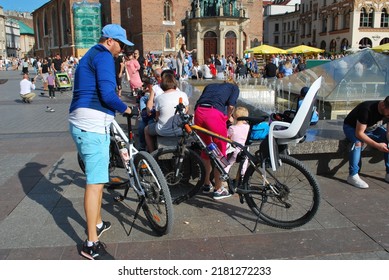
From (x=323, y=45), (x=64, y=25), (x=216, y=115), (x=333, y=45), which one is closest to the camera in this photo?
(x=216, y=115)

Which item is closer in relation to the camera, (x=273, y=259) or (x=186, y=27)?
(x=273, y=259)

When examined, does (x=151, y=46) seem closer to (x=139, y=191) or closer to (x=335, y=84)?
(x=335, y=84)

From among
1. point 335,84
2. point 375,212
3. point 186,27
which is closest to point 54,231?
point 375,212

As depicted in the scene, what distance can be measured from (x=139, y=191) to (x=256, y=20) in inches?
2086

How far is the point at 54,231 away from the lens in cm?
413

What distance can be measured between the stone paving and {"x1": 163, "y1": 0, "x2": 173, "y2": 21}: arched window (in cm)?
4672

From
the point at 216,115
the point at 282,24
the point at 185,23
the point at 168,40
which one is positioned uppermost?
the point at 282,24

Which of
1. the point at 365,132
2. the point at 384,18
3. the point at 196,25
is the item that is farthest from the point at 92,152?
the point at 384,18

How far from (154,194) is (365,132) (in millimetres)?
3239

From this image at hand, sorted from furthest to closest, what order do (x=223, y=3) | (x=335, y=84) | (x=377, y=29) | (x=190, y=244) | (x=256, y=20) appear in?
(x=377, y=29) < (x=256, y=20) < (x=223, y=3) < (x=335, y=84) < (x=190, y=244)

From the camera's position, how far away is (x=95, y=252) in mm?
3578

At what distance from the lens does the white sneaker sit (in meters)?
5.21

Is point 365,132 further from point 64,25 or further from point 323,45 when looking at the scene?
point 323,45

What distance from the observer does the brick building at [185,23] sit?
44625 millimetres
